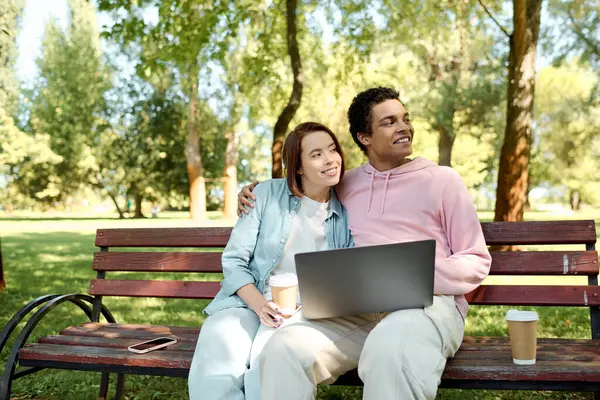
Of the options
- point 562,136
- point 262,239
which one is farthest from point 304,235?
point 562,136

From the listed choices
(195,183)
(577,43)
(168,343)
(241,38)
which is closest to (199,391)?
(168,343)

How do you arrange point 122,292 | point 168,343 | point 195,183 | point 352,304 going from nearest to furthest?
point 352,304 < point 168,343 < point 122,292 < point 195,183

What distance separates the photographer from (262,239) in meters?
3.33

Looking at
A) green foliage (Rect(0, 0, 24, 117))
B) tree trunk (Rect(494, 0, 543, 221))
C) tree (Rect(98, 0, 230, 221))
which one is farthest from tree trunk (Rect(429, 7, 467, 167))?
green foliage (Rect(0, 0, 24, 117))

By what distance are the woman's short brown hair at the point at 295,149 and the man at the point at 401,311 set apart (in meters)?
0.24

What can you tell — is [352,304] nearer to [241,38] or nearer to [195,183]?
[241,38]

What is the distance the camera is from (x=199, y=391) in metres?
2.75

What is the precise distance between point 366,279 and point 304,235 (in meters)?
0.73

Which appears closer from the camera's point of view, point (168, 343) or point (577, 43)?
point (168, 343)

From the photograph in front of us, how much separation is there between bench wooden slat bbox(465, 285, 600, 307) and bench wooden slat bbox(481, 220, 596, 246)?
242mm

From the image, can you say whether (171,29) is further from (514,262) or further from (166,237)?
(514,262)

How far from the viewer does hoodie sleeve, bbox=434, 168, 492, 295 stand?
297 centimetres

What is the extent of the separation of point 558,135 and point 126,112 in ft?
84.3

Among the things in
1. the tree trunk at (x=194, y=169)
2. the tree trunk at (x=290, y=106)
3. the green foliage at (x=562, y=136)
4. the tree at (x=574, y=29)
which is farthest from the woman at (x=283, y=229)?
the green foliage at (x=562, y=136)
